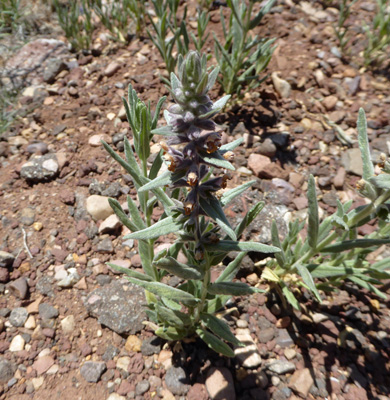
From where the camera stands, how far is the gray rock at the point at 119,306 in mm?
2863

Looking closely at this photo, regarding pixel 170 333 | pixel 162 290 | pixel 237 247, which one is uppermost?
pixel 237 247

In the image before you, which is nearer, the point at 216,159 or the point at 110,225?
the point at 216,159

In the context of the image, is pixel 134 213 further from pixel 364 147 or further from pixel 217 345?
pixel 364 147

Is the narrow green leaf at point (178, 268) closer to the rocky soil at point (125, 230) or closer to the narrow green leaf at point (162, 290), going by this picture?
the narrow green leaf at point (162, 290)

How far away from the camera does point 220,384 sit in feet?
8.48

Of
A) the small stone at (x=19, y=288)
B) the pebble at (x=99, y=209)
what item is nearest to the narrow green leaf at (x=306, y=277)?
the pebble at (x=99, y=209)

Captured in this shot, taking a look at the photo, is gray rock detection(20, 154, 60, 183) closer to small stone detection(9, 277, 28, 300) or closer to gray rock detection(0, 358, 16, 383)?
small stone detection(9, 277, 28, 300)

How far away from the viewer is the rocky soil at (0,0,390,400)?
106 inches

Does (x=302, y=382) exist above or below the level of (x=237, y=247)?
below

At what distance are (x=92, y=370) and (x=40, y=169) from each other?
2.14 meters

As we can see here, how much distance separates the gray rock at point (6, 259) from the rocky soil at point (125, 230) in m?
0.01

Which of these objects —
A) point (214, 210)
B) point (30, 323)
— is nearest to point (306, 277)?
Result: point (214, 210)

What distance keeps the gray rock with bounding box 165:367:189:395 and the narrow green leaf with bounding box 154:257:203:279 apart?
1.12m

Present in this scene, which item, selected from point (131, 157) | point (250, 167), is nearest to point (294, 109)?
point (250, 167)
